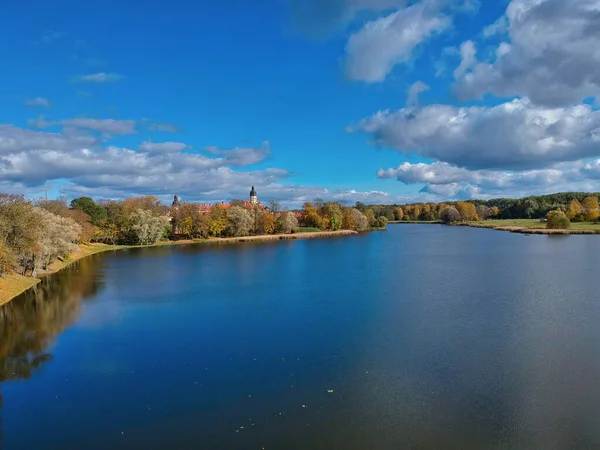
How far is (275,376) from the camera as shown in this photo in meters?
14.2

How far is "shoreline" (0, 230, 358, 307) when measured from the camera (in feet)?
98.7

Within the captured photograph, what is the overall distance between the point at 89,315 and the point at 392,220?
153293mm

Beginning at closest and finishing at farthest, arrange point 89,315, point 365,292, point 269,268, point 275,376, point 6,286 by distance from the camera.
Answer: point 275,376 < point 89,315 < point 365,292 < point 6,286 < point 269,268

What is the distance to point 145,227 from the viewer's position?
7156 centimetres

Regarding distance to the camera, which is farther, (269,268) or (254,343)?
(269,268)

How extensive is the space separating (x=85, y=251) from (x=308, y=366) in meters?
56.4

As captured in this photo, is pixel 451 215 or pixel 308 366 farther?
pixel 451 215

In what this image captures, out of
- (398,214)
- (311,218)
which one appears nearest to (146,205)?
(311,218)

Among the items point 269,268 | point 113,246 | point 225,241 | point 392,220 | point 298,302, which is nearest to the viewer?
point 298,302

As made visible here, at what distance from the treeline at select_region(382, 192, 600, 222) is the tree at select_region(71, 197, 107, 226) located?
4082 inches

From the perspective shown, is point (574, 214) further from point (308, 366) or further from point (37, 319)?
point (37, 319)

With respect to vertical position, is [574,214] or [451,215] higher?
[451,215]

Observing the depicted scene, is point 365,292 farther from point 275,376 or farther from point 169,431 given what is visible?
point 169,431

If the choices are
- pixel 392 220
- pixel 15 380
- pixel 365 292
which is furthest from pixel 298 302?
pixel 392 220
